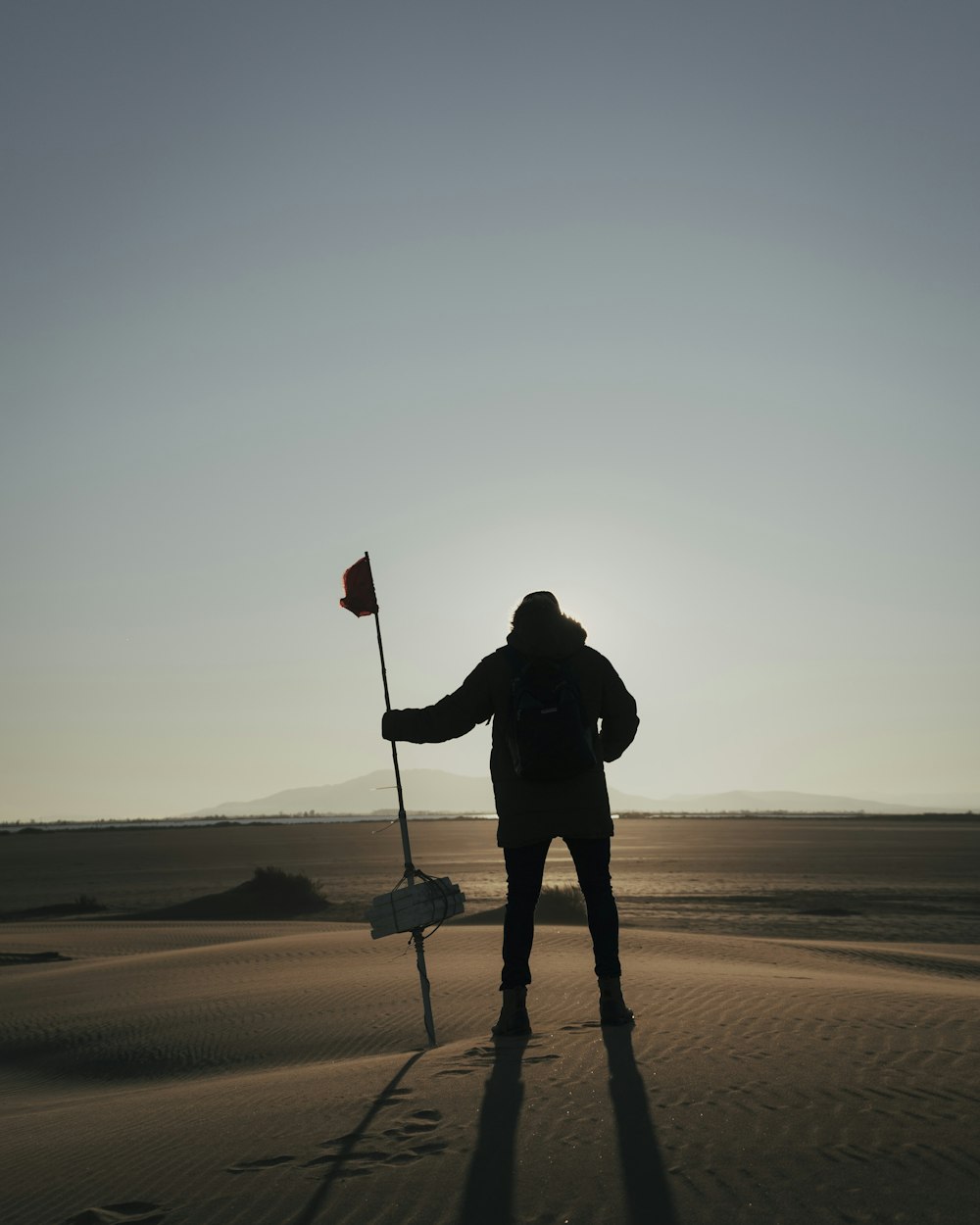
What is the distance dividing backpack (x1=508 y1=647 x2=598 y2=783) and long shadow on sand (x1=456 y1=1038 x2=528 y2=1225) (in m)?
1.30

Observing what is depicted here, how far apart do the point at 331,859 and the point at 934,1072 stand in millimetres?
41162

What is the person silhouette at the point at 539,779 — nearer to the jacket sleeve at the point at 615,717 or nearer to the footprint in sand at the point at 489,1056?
the jacket sleeve at the point at 615,717

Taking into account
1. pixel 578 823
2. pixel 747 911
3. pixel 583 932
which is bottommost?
pixel 747 911

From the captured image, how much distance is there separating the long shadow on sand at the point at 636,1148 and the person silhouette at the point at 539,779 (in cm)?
77

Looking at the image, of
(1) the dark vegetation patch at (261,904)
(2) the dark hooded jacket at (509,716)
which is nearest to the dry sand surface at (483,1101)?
(2) the dark hooded jacket at (509,716)

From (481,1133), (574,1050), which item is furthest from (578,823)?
(481,1133)

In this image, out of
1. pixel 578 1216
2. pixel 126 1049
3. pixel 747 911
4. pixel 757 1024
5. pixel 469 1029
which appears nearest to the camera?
pixel 578 1216

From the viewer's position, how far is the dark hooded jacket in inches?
199

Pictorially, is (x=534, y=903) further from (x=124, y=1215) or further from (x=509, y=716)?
(x=124, y=1215)

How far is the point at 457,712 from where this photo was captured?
5379 millimetres

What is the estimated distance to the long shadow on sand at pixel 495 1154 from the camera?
2.89 m

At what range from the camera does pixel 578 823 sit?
5043 mm

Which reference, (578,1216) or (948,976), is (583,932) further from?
(578,1216)

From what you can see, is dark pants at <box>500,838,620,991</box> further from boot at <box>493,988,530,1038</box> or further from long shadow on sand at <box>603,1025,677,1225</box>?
long shadow on sand at <box>603,1025,677,1225</box>
